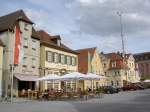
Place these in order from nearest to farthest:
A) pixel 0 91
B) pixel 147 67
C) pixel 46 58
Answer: pixel 0 91 < pixel 46 58 < pixel 147 67

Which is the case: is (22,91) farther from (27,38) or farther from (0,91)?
(27,38)

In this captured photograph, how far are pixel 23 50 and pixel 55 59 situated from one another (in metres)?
12.0

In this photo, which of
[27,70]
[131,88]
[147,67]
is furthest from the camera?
[147,67]

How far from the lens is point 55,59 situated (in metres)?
53.3

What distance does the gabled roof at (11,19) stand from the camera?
145 ft

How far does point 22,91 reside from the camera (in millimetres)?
43062

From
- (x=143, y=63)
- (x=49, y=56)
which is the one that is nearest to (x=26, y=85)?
(x=49, y=56)

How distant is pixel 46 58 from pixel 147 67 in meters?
101

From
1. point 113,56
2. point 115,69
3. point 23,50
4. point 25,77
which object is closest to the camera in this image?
point 23,50

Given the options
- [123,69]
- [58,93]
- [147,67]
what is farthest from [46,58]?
[147,67]

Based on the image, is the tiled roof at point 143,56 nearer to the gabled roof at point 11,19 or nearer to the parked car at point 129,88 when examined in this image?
the parked car at point 129,88

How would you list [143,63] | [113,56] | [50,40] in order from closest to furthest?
[50,40] → [113,56] → [143,63]

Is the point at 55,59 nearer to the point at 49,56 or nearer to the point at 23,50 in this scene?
the point at 49,56

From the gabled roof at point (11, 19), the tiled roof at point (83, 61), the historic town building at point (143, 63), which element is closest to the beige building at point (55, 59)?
the gabled roof at point (11, 19)
